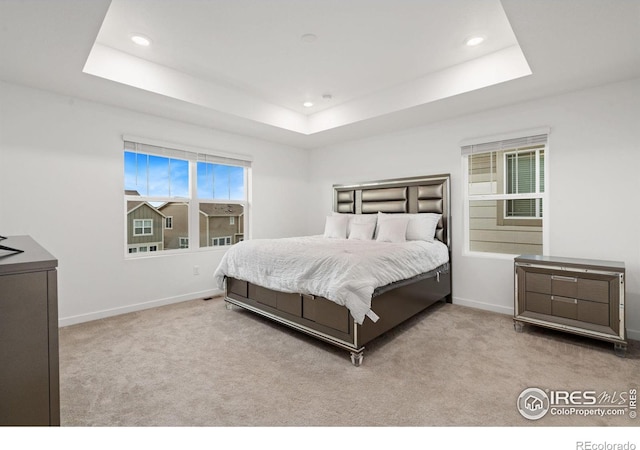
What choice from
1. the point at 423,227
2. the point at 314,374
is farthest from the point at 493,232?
the point at 314,374

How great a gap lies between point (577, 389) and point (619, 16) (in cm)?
243

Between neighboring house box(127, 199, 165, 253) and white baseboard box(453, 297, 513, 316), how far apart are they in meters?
3.93

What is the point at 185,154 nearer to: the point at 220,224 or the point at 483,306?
the point at 220,224

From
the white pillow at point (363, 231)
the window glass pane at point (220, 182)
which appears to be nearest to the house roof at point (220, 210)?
the window glass pane at point (220, 182)

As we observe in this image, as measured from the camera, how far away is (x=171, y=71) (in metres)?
3.22

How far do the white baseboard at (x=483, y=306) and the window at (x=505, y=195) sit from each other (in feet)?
2.16

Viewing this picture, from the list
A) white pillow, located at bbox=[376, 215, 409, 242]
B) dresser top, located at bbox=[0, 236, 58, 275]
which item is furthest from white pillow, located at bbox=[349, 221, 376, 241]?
dresser top, located at bbox=[0, 236, 58, 275]

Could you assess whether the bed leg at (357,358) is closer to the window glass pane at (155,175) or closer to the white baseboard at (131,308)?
the white baseboard at (131,308)

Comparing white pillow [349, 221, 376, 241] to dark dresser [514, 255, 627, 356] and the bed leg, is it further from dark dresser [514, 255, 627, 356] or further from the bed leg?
the bed leg

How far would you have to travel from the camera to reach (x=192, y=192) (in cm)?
427

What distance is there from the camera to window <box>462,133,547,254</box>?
3.53 meters

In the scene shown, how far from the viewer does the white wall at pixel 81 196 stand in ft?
9.70

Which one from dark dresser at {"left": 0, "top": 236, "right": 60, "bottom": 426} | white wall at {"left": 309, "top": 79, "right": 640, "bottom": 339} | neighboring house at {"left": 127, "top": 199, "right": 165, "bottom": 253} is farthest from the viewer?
neighboring house at {"left": 127, "top": 199, "right": 165, "bottom": 253}
